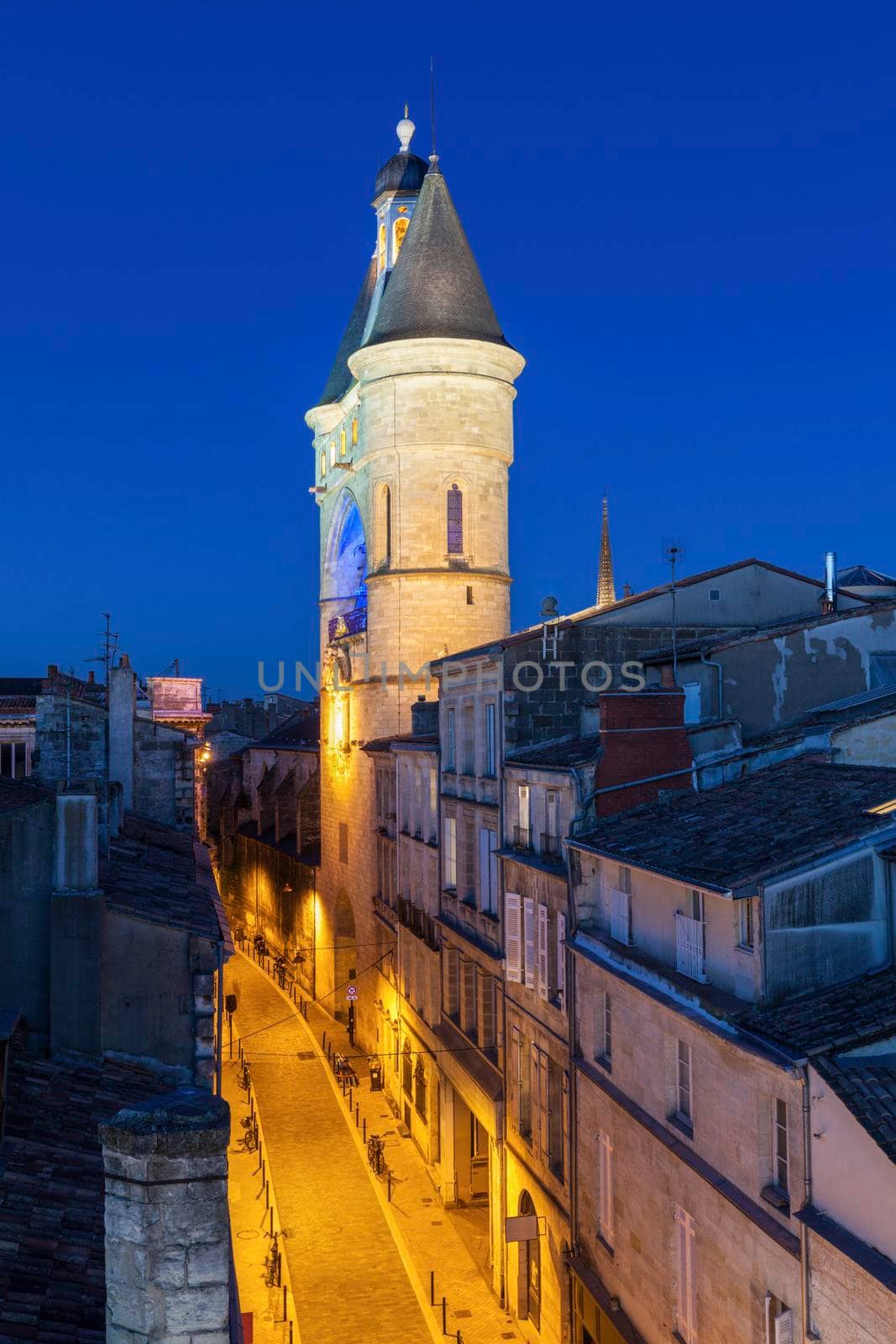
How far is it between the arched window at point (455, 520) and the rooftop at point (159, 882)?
1590 cm

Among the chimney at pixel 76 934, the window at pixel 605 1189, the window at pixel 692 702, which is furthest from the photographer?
the window at pixel 692 702

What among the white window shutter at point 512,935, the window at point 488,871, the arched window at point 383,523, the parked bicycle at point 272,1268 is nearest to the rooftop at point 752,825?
the white window shutter at point 512,935

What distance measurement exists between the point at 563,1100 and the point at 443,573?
23208mm

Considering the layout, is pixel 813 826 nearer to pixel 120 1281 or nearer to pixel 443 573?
pixel 120 1281

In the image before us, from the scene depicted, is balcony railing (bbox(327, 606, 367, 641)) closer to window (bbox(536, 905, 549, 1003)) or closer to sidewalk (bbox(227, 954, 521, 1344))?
sidewalk (bbox(227, 954, 521, 1344))

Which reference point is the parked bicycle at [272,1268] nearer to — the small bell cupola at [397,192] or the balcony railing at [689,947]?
the balcony railing at [689,947]

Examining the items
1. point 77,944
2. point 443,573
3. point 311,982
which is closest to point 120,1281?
point 77,944

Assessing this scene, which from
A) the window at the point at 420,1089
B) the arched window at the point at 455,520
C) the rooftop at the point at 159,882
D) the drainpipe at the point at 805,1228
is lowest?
the window at the point at 420,1089

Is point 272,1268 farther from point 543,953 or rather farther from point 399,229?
point 399,229

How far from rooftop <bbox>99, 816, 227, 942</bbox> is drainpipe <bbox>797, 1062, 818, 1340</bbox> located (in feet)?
27.1

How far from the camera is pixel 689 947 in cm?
1598

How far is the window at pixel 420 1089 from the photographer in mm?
33000

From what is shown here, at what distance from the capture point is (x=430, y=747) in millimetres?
32938

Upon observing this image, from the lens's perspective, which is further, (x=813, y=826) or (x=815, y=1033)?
(x=813, y=826)
